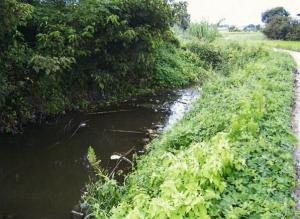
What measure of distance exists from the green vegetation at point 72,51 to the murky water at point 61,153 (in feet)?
2.62

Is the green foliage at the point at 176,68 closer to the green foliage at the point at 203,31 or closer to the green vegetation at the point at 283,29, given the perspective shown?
the green foliage at the point at 203,31

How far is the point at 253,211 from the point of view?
3.61 meters

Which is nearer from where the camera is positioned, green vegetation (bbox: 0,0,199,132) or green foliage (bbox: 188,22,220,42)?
green vegetation (bbox: 0,0,199,132)

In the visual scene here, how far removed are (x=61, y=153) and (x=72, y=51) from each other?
318 centimetres

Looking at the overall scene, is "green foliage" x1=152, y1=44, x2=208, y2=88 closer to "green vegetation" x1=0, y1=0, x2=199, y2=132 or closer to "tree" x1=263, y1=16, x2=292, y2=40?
"green vegetation" x1=0, y1=0, x2=199, y2=132

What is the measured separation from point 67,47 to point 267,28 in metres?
25.3

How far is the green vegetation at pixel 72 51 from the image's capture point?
890 centimetres

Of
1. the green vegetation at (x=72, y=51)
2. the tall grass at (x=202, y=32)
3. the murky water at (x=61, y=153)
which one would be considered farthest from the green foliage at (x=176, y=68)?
the tall grass at (x=202, y=32)

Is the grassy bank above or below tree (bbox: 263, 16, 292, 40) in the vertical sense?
below

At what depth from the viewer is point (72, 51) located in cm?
1009

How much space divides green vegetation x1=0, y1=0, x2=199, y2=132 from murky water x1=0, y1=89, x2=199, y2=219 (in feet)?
2.62

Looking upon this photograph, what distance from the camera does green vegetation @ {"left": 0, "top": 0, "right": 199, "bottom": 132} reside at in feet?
29.2

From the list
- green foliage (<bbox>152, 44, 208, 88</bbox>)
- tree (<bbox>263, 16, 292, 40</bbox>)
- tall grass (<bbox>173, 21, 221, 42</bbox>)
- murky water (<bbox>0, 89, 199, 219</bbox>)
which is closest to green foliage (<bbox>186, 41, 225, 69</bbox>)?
green foliage (<bbox>152, 44, 208, 88</bbox>)

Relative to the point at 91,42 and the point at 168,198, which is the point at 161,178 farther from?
the point at 91,42
